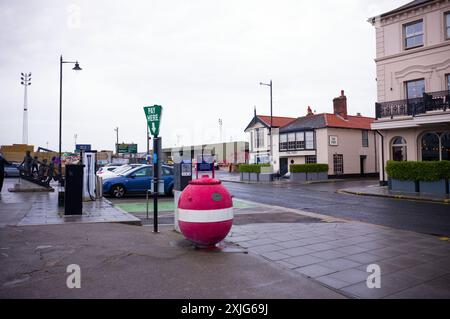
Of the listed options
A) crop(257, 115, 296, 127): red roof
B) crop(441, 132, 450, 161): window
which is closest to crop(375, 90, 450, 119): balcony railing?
crop(441, 132, 450, 161): window

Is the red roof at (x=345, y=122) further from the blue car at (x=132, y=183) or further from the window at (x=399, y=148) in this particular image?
the blue car at (x=132, y=183)

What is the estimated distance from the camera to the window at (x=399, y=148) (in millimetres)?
24359

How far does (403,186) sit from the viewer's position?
20.0m

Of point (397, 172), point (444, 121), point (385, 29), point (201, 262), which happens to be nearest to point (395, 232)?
point (201, 262)

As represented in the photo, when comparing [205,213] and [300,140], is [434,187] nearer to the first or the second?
[205,213]

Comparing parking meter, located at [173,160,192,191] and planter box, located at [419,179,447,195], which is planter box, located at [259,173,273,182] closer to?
planter box, located at [419,179,447,195]

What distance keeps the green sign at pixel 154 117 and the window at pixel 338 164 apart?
A: 33210 mm

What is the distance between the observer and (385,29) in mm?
24688

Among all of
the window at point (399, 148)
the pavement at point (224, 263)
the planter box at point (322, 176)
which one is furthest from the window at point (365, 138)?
the pavement at point (224, 263)

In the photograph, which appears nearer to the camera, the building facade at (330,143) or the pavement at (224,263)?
the pavement at (224,263)

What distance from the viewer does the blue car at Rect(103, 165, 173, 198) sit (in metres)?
17.2

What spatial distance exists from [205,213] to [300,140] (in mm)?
36039

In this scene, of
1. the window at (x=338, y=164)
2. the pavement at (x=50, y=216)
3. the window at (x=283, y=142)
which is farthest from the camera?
the window at (x=283, y=142)

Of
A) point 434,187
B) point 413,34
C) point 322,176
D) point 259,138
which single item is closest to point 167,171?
point 434,187
